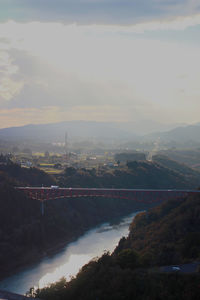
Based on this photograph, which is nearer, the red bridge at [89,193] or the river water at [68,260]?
the river water at [68,260]

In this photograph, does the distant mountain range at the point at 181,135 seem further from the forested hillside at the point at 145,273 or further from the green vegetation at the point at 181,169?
the forested hillside at the point at 145,273

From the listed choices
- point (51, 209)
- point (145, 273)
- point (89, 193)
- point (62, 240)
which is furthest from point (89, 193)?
point (145, 273)

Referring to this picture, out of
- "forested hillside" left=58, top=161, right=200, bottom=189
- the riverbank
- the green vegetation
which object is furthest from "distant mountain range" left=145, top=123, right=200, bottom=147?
the riverbank

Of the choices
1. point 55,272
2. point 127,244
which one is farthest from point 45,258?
point 127,244

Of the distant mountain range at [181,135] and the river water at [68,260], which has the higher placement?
the distant mountain range at [181,135]

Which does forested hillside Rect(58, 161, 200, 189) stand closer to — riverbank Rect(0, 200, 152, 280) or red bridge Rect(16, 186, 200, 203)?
riverbank Rect(0, 200, 152, 280)

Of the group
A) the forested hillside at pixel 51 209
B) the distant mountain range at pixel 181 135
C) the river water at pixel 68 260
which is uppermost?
the distant mountain range at pixel 181 135

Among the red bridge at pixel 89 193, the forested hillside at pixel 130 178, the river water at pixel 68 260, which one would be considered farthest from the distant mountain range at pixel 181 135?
the river water at pixel 68 260
